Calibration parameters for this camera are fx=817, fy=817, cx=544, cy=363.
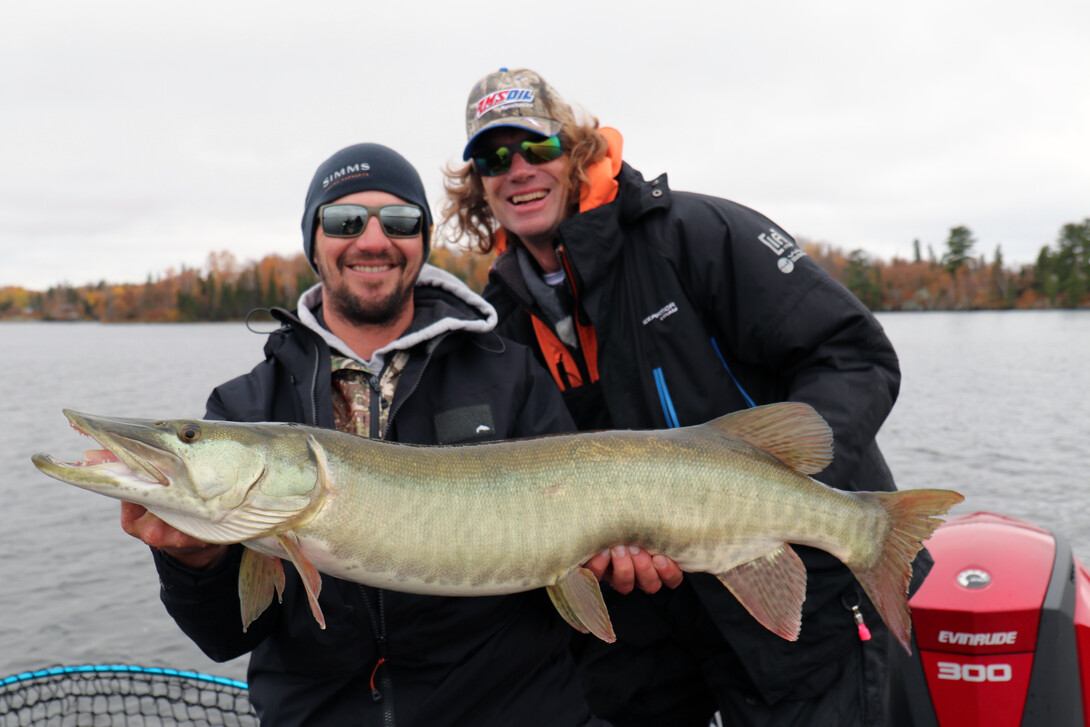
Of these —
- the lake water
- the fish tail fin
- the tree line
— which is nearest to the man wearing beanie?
the fish tail fin

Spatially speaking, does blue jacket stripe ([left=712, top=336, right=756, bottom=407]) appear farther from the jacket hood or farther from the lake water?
the lake water

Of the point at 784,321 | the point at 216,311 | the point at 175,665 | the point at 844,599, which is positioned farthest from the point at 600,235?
the point at 216,311

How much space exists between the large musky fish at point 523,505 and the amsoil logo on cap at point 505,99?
166 centimetres

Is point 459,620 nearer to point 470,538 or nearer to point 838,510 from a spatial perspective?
point 470,538

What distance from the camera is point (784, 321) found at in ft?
9.93

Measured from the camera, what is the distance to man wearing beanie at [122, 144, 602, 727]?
2.66 meters

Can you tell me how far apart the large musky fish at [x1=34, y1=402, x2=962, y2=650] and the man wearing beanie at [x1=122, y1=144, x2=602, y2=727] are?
0.17 m

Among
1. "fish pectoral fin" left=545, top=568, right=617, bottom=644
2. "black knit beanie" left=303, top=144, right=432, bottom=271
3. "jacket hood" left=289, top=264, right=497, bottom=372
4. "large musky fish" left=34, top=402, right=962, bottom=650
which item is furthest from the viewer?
"black knit beanie" left=303, top=144, right=432, bottom=271

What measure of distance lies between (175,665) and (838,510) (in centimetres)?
715

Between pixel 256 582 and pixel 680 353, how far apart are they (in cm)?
174

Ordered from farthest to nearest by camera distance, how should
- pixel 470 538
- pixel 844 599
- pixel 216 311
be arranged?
pixel 216 311 < pixel 844 599 < pixel 470 538

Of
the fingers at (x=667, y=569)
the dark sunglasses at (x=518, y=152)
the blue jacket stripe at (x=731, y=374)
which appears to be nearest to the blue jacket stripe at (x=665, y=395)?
the blue jacket stripe at (x=731, y=374)

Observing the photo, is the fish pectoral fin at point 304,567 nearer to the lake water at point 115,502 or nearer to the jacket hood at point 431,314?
the jacket hood at point 431,314

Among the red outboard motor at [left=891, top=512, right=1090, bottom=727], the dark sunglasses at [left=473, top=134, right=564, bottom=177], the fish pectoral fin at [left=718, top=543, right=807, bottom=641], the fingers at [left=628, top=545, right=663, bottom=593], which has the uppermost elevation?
the dark sunglasses at [left=473, top=134, right=564, bottom=177]
